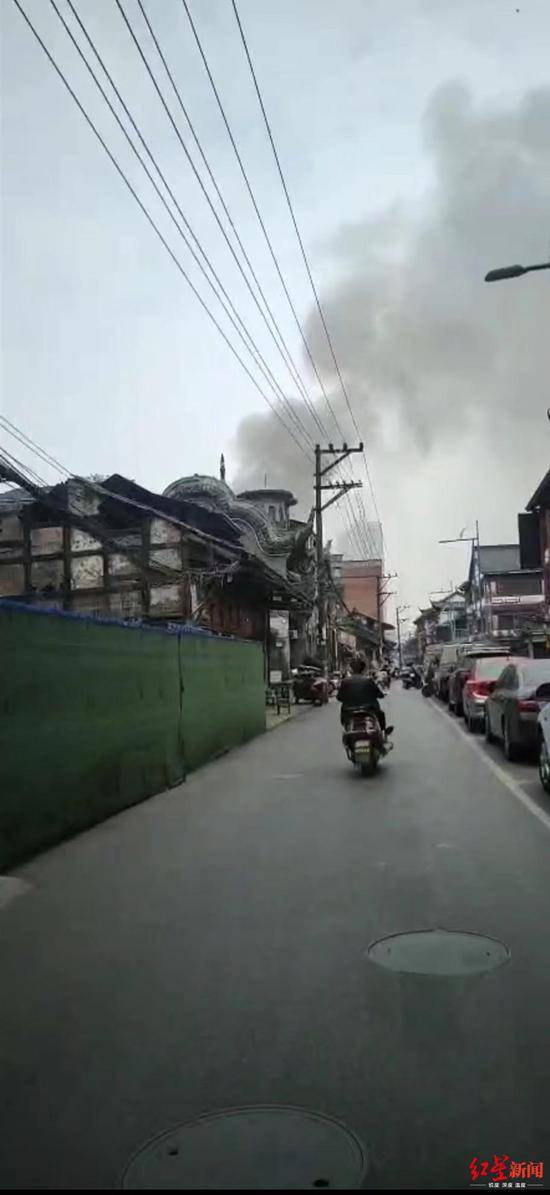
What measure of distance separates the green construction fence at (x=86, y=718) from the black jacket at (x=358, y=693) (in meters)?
2.34

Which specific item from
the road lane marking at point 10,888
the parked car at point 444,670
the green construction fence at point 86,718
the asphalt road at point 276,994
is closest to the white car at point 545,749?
the asphalt road at point 276,994

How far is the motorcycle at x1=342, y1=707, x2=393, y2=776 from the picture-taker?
12875 mm

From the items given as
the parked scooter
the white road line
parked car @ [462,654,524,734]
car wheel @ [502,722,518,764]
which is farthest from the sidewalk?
the parked scooter

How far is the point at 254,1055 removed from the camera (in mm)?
3984

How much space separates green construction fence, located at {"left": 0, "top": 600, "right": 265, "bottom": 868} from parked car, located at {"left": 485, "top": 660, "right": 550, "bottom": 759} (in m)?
4.74

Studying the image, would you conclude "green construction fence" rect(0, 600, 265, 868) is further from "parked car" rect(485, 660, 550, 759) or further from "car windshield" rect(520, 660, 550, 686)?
"car windshield" rect(520, 660, 550, 686)

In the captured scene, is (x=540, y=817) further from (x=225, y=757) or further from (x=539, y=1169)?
(x=225, y=757)

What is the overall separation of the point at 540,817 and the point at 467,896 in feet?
10.8

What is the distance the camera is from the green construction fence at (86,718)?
7.83m

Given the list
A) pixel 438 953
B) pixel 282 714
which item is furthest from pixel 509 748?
pixel 282 714

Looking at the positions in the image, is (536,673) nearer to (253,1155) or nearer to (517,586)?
(253,1155)

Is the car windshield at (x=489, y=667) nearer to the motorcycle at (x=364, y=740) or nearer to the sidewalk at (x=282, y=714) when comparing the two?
the sidewalk at (x=282, y=714)

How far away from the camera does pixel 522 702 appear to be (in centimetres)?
1386

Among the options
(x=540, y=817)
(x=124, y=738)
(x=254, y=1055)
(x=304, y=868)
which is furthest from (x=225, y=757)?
(x=254, y=1055)
